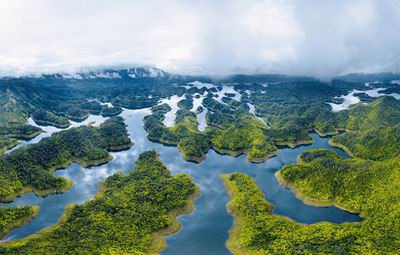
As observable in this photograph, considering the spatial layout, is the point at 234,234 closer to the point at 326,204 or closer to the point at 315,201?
the point at 315,201

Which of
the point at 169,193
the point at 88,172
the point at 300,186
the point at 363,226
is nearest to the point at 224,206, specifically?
the point at 169,193

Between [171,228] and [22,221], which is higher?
[171,228]

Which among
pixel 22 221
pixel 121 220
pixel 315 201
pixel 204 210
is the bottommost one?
pixel 22 221

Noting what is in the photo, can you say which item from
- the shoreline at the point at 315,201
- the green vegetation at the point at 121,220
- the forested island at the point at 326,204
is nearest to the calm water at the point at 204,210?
the shoreline at the point at 315,201

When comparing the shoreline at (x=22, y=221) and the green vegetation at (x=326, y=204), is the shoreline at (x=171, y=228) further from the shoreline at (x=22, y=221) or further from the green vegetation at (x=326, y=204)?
the shoreline at (x=22, y=221)

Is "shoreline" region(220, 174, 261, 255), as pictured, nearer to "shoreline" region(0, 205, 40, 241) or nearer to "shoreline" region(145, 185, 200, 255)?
"shoreline" region(145, 185, 200, 255)

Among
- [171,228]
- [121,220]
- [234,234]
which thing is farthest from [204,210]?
[121,220]
